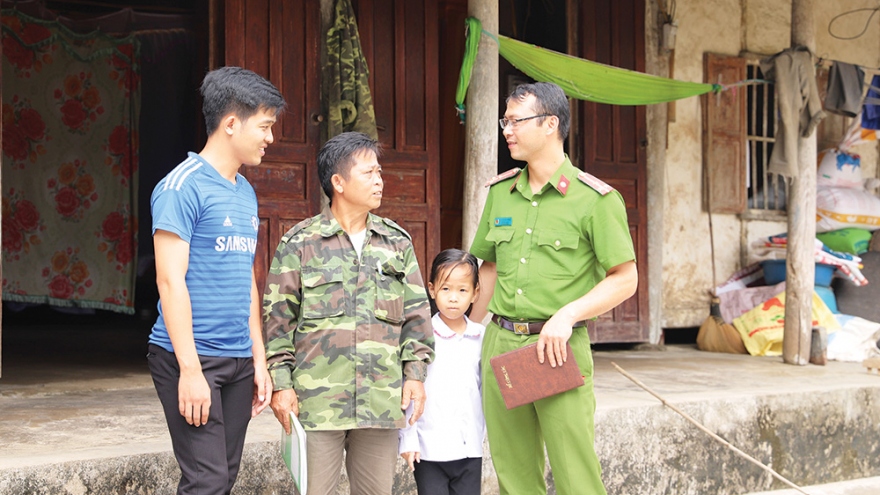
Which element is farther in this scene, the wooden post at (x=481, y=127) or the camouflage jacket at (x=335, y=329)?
the wooden post at (x=481, y=127)

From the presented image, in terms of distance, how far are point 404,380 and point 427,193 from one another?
3297 mm

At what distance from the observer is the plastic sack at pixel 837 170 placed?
8.30 m

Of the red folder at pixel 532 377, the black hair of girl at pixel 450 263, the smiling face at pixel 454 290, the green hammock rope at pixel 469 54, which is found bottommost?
the red folder at pixel 532 377

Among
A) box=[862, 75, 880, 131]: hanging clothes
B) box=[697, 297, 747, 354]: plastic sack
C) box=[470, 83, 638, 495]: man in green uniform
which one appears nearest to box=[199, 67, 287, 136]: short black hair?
box=[470, 83, 638, 495]: man in green uniform

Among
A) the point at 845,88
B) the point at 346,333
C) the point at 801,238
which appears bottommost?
the point at 346,333

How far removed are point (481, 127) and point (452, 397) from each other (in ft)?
8.15

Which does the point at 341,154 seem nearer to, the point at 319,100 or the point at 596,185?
the point at 596,185

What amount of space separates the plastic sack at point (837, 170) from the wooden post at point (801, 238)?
1.85 meters

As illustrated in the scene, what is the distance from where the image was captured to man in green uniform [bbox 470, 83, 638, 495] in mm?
2811

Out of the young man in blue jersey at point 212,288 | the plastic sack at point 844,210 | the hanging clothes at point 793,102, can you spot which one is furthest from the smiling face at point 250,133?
the plastic sack at point 844,210

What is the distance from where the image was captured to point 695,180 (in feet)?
25.8

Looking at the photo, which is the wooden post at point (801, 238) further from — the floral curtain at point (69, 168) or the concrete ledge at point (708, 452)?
the floral curtain at point (69, 168)

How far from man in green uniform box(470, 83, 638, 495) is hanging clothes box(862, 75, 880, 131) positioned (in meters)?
5.80

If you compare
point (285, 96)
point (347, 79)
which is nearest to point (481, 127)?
point (347, 79)
